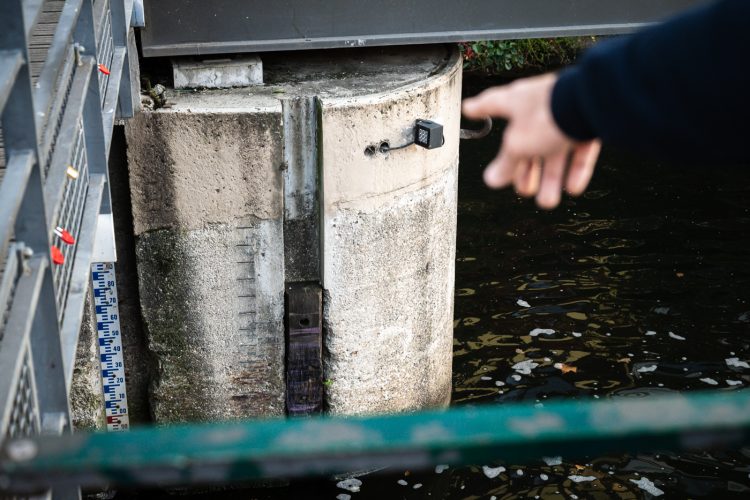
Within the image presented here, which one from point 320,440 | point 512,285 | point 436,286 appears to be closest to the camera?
point 320,440

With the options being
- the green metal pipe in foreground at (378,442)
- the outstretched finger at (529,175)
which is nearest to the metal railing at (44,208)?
the green metal pipe in foreground at (378,442)

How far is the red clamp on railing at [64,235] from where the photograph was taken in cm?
346

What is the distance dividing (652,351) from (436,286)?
2.83 meters

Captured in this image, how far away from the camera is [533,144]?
1.69m

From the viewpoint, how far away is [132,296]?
707cm

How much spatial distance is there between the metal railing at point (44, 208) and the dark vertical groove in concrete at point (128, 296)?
7.22 ft

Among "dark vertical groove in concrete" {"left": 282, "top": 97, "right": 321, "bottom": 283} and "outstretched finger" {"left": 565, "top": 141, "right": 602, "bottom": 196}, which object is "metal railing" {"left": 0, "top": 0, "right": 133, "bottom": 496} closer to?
"outstretched finger" {"left": 565, "top": 141, "right": 602, "bottom": 196}

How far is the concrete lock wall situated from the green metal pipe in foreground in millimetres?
5271

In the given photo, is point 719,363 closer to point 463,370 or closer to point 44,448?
point 463,370

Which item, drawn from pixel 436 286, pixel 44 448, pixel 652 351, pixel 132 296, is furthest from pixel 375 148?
pixel 44 448

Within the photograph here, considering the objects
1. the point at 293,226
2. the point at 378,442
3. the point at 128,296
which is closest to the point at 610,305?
the point at 293,226

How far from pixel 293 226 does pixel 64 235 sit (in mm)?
3376

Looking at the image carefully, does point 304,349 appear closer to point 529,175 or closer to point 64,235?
point 64,235

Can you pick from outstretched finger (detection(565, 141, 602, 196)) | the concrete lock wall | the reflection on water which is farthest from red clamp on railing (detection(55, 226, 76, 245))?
the reflection on water
